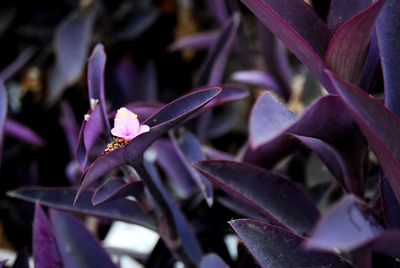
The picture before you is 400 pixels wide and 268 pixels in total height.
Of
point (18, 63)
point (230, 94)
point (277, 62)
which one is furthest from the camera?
point (18, 63)

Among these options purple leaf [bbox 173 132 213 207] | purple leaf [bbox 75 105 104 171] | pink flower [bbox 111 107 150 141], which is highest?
pink flower [bbox 111 107 150 141]

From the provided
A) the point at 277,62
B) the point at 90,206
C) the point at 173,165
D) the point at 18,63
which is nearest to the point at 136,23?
the point at 18,63

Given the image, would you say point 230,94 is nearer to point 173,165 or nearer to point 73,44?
point 173,165

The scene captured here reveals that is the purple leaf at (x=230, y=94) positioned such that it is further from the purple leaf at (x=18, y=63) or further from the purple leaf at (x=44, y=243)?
the purple leaf at (x=18, y=63)

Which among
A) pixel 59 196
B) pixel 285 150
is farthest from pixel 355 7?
pixel 59 196

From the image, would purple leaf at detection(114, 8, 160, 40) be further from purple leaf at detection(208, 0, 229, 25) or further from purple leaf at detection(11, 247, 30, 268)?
purple leaf at detection(11, 247, 30, 268)

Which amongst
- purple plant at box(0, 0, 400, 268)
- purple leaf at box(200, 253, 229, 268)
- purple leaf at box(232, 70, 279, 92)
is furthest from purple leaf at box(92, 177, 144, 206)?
purple leaf at box(232, 70, 279, 92)
